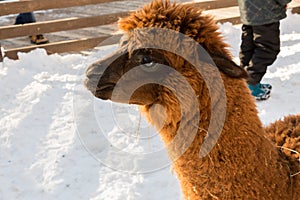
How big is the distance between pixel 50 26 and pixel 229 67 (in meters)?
5.19

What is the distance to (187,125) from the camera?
1.88m

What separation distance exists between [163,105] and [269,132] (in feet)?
2.63

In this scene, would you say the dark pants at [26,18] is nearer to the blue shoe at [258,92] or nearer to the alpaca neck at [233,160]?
the blue shoe at [258,92]

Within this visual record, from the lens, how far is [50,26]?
6.46 metres

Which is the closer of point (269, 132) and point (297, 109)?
point (269, 132)

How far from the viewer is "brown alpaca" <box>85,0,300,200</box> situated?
1.88m

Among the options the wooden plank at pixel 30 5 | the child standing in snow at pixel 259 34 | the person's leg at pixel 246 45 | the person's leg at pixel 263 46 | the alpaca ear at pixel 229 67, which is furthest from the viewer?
the wooden plank at pixel 30 5

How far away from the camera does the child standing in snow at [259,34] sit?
13.7 feet

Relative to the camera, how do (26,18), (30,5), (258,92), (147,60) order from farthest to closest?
(26,18) → (30,5) → (258,92) → (147,60)

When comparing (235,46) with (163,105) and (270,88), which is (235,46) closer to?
(270,88)

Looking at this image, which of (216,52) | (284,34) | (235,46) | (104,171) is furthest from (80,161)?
(284,34)

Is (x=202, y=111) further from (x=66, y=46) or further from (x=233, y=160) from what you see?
(x=66, y=46)

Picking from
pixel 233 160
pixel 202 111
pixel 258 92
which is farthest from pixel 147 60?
pixel 258 92

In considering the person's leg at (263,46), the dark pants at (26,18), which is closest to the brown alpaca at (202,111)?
A: the person's leg at (263,46)
